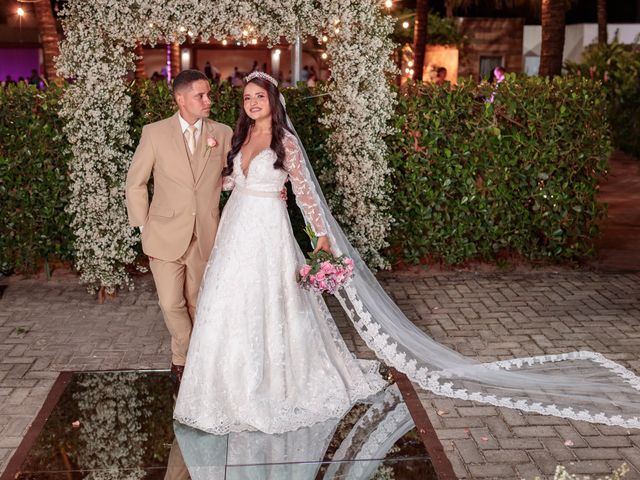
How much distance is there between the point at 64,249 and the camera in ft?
27.8

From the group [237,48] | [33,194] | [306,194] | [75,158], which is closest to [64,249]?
[33,194]

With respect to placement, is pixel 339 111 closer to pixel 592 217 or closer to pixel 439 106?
pixel 439 106

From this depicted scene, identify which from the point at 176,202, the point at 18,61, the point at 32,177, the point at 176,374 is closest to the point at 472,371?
the point at 176,374

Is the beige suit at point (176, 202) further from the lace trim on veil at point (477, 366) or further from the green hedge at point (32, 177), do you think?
the green hedge at point (32, 177)

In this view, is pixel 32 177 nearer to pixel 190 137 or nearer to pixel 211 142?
pixel 190 137

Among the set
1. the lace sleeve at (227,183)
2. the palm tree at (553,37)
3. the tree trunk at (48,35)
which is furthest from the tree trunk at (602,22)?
the lace sleeve at (227,183)

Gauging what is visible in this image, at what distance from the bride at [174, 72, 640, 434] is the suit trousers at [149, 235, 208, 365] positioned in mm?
310

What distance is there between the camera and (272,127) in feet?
17.4

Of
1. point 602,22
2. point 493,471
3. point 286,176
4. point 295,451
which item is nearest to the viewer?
Answer: point 493,471

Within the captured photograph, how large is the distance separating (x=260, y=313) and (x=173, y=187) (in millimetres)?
1066

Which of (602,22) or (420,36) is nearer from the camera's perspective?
(420,36)

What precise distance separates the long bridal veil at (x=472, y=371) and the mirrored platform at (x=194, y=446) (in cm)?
37

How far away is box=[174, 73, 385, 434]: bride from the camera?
16.8 feet

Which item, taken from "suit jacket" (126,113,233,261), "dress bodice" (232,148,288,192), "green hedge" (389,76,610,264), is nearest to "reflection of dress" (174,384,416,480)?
"suit jacket" (126,113,233,261)
